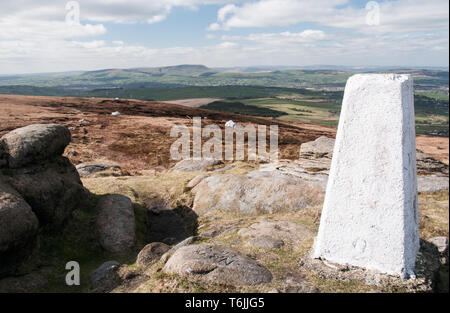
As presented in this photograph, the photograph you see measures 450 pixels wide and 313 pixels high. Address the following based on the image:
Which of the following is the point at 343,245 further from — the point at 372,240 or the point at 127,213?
the point at 127,213

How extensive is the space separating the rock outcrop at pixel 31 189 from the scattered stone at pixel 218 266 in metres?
6.84

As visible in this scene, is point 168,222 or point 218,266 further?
point 168,222

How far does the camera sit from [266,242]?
15086 millimetres

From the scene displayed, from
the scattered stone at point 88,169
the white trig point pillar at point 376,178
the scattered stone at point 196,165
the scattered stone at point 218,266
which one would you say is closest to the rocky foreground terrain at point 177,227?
the scattered stone at point 218,266

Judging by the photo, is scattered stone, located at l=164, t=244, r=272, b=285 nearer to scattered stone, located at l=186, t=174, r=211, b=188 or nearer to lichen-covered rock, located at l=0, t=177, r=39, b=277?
lichen-covered rock, located at l=0, t=177, r=39, b=277

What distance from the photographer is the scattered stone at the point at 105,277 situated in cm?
1336

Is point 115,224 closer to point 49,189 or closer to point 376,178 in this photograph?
point 49,189

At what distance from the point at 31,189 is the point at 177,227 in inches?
383

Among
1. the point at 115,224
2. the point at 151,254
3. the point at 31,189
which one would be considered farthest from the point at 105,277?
the point at 31,189

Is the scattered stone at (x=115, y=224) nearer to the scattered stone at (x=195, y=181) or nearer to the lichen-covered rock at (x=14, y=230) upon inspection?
the lichen-covered rock at (x=14, y=230)

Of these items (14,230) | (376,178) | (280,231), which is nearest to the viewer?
(376,178)

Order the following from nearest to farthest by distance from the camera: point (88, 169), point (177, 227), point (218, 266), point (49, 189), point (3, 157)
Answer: point (218, 266) < point (3, 157) < point (49, 189) < point (177, 227) < point (88, 169)
